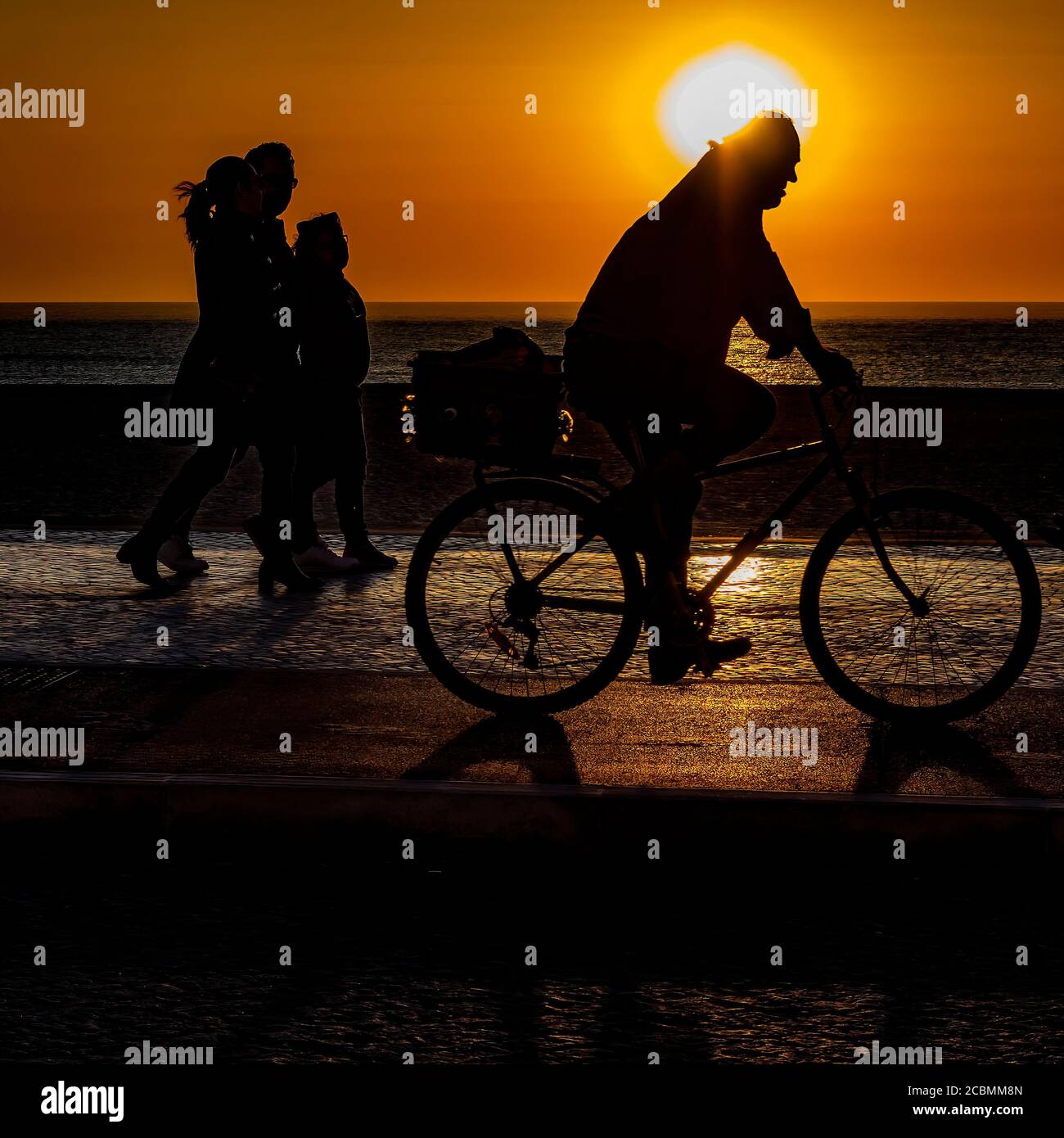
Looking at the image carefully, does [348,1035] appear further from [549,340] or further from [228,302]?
[549,340]

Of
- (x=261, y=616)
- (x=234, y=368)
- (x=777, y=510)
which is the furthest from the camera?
(x=234, y=368)

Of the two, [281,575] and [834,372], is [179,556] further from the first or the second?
[834,372]

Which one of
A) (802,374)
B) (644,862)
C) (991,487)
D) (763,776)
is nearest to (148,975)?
(644,862)

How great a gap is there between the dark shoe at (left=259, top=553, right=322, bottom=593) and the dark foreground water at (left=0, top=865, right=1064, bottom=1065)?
13.1ft

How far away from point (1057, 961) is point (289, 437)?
5.62 m

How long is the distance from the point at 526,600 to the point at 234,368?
121 inches

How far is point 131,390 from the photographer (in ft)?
116

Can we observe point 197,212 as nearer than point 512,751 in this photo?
No

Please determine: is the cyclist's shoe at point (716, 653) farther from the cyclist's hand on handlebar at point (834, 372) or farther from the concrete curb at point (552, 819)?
the concrete curb at point (552, 819)

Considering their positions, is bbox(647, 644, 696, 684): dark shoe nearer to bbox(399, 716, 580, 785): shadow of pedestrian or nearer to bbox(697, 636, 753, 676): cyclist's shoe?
bbox(697, 636, 753, 676): cyclist's shoe

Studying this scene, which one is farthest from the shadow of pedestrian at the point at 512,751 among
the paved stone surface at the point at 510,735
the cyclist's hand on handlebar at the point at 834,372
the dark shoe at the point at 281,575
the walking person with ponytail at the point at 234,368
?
the walking person with ponytail at the point at 234,368

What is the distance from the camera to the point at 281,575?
887cm

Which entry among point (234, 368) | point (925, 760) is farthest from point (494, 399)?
point (234, 368)

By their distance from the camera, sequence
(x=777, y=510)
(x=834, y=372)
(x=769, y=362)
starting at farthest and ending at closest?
(x=769, y=362) < (x=777, y=510) < (x=834, y=372)
